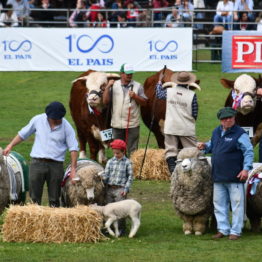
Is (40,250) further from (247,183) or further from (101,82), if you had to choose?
(101,82)

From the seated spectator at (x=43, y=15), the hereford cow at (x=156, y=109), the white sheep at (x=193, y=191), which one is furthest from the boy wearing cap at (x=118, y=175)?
the seated spectator at (x=43, y=15)

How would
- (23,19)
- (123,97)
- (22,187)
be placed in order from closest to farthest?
(22,187) → (123,97) → (23,19)

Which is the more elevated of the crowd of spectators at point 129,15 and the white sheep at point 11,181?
the crowd of spectators at point 129,15

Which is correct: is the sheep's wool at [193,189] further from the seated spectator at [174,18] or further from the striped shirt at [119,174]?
the seated spectator at [174,18]

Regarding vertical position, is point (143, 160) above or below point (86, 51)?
below

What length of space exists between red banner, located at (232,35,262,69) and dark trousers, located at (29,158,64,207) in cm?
1545

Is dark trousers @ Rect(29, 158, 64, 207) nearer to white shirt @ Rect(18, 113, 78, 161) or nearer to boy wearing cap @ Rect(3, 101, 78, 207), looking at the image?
boy wearing cap @ Rect(3, 101, 78, 207)

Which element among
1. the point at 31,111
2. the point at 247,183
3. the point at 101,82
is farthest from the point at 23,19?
the point at 247,183

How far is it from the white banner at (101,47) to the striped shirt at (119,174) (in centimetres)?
1538

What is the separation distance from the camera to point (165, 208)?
15586mm

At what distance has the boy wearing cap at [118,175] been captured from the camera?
1361cm

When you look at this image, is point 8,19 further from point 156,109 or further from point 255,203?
point 255,203

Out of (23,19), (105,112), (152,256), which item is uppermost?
(23,19)

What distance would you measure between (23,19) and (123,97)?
47.2ft
